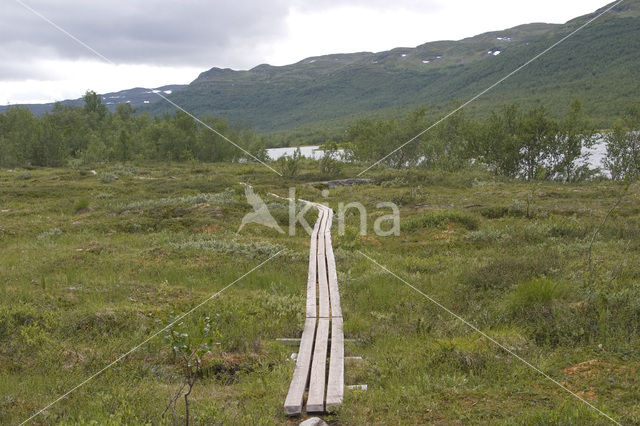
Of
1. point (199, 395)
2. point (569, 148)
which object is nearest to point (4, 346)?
point (199, 395)

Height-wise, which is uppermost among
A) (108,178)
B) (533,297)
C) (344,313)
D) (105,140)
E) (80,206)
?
(105,140)

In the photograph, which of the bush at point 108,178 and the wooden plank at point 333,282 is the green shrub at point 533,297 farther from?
the bush at point 108,178

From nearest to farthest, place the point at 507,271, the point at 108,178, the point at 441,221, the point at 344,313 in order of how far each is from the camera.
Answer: the point at 344,313, the point at 507,271, the point at 441,221, the point at 108,178

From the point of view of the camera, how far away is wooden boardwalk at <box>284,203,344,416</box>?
6.51 m

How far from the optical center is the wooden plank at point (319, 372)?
6367 millimetres

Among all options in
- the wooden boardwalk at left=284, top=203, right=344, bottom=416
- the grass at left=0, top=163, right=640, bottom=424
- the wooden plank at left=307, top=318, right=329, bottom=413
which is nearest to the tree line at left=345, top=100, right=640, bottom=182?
the grass at left=0, top=163, right=640, bottom=424

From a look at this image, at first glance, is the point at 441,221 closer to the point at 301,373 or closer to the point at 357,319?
the point at 357,319

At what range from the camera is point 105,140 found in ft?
313

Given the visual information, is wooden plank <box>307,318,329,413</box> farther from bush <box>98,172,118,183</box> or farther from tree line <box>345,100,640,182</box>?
bush <box>98,172,118,183</box>

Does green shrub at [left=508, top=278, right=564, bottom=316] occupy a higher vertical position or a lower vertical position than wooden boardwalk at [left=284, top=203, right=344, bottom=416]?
higher

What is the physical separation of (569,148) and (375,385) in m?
55.6

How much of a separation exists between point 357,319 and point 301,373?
10.0ft

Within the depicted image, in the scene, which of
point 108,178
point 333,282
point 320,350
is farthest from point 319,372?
point 108,178

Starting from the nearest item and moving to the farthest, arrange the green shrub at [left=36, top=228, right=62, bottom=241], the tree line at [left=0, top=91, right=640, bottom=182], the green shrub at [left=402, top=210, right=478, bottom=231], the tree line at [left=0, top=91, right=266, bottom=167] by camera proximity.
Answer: the green shrub at [left=36, top=228, right=62, bottom=241] < the green shrub at [left=402, top=210, right=478, bottom=231] < the tree line at [left=0, top=91, right=640, bottom=182] < the tree line at [left=0, top=91, right=266, bottom=167]
